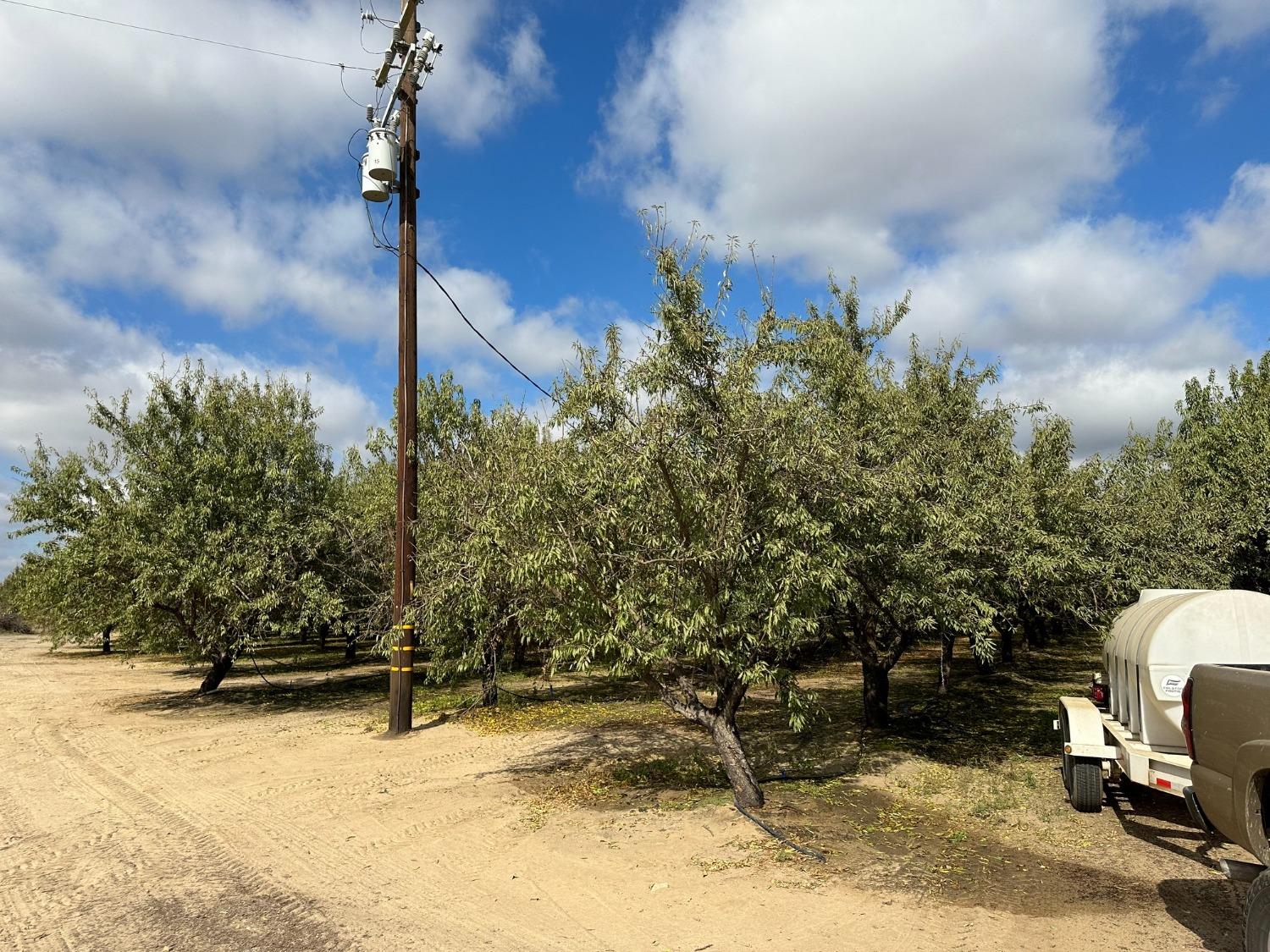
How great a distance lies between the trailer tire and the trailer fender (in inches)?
5.5

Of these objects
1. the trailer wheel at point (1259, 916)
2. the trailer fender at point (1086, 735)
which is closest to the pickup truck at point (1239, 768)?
the trailer wheel at point (1259, 916)

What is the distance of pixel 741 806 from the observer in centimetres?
802

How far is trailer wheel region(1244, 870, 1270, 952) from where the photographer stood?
3959mm

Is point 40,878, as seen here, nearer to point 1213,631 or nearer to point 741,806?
point 741,806

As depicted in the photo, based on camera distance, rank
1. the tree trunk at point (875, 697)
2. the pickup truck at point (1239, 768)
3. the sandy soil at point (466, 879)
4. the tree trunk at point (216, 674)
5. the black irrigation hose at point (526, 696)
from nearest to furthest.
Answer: the pickup truck at point (1239, 768) → the sandy soil at point (466, 879) → the tree trunk at point (875, 697) → the black irrigation hose at point (526, 696) → the tree trunk at point (216, 674)

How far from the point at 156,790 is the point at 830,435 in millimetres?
9486

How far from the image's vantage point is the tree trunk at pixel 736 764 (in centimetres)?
809

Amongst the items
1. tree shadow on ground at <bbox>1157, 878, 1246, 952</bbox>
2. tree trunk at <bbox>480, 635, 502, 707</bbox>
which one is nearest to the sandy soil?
tree shadow on ground at <bbox>1157, 878, 1246, 952</bbox>

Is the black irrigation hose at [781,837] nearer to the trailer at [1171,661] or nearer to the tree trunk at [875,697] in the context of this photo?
the trailer at [1171,661]

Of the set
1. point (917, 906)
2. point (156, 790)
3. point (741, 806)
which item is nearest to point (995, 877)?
point (917, 906)

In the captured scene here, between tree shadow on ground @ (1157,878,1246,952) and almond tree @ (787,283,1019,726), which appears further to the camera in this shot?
almond tree @ (787,283,1019,726)

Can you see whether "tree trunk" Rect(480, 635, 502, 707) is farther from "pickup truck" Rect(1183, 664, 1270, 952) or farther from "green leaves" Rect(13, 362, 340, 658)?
"pickup truck" Rect(1183, 664, 1270, 952)

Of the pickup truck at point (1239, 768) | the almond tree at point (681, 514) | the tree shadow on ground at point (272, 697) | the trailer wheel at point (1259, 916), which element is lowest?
the tree shadow on ground at point (272, 697)

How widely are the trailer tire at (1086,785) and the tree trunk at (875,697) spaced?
14.5 feet
